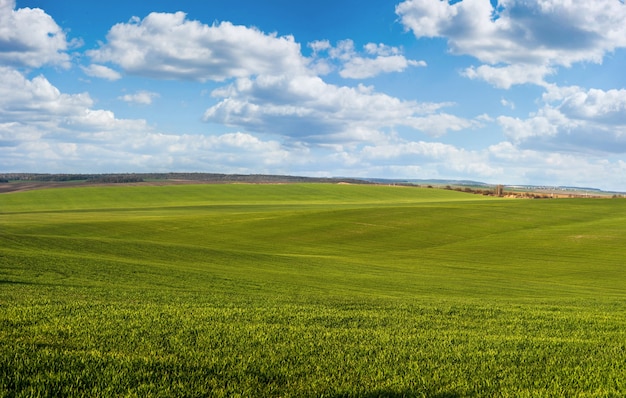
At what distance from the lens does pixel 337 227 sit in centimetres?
6222

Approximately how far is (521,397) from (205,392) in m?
4.18

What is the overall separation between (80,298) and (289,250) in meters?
35.3

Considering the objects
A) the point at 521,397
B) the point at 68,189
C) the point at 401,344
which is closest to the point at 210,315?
the point at 401,344

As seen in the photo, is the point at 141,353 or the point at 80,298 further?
the point at 80,298

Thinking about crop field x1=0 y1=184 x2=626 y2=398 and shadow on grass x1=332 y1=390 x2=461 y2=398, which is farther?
crop field x1=0 y1=184 x2=626 y2=398

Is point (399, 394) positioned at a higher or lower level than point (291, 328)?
higher

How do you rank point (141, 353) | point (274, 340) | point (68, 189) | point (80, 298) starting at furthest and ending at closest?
point (68, 189) < point (80, 298) < point (274, 340) < point (141, 353)

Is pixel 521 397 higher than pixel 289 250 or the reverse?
higher

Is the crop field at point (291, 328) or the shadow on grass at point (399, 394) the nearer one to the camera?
the shadow on grass at point (399, 394)

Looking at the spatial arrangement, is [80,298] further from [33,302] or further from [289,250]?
[289,250]

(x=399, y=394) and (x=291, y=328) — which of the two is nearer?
(x=399, y=394)

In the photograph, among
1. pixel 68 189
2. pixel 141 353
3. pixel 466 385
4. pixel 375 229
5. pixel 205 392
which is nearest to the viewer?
pixel 205 392

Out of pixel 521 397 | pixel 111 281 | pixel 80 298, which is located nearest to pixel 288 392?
pixel 521 397

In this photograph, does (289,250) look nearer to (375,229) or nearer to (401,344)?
(375,229)
